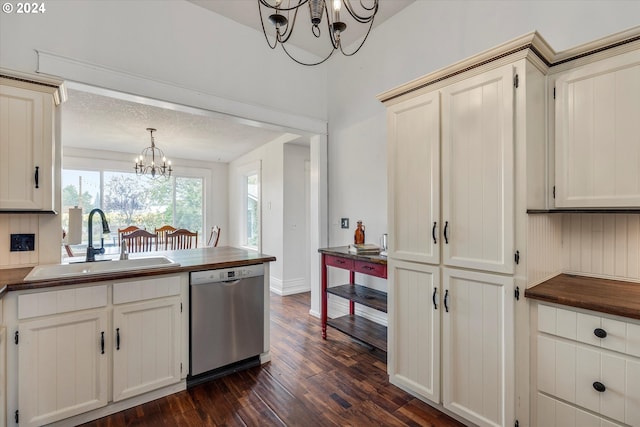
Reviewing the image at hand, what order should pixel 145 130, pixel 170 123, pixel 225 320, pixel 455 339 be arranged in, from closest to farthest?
pixel 455 339
pixel 225 320
pixel 170 123
pixel 145 130

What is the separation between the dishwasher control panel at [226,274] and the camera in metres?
2.17

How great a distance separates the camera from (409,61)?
9.13 ft

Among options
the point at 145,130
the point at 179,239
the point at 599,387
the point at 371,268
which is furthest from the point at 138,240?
the point at 599,387

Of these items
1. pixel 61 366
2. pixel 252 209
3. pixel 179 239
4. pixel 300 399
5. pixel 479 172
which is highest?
pixel 479 172

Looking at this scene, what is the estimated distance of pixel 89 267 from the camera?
2191 millimetres

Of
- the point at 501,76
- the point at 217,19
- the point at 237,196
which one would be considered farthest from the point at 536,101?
the point at 237,196

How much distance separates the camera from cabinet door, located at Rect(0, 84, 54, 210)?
178 cm

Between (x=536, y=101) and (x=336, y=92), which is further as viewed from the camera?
(x=336, y=92)

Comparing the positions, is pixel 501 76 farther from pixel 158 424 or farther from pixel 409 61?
pixel 158 424

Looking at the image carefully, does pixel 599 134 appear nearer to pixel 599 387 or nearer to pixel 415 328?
pixel 599 387

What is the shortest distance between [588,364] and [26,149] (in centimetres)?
330

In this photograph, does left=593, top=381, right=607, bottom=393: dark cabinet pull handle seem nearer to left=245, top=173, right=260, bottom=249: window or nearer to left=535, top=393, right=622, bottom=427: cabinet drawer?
left=535, top=393, right=622, bottom=427: cabinet drawer

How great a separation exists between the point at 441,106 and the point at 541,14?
37.4 inches

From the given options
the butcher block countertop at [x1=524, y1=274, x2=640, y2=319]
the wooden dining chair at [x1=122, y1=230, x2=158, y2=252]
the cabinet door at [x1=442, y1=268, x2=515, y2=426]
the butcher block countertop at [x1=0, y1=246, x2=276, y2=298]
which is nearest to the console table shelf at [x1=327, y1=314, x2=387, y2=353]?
the cabinet door at [x1=442, y1=268, x2=515, y2=426]
